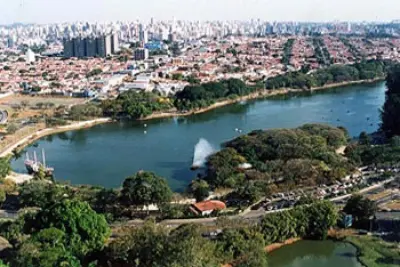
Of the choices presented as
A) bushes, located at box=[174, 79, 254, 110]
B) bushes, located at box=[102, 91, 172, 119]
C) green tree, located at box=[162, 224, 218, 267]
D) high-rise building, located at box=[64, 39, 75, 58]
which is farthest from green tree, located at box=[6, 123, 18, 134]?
high-rise building, located at box=[64, 39, 75, 58]

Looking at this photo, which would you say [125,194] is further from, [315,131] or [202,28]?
[202,28]

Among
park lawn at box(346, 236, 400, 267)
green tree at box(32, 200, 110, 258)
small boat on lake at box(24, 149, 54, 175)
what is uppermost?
green tree at box(32, 200, 110, 258)

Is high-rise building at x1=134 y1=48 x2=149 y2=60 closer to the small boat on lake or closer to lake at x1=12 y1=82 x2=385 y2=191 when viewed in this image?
lake at x1=12 y1=82 x2=385 y2=191

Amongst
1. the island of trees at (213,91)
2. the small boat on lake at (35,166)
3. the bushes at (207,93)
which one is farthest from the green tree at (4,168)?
the bushes at (207,93)

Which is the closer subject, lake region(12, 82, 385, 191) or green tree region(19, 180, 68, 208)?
green tree region(19, 180, 68, 208)

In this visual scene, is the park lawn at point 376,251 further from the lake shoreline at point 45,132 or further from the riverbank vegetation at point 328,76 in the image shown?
the riverbank vegetation at point 328,76

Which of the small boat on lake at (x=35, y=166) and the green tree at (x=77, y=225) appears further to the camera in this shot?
the small boat on lake at (x=35, y=166)
